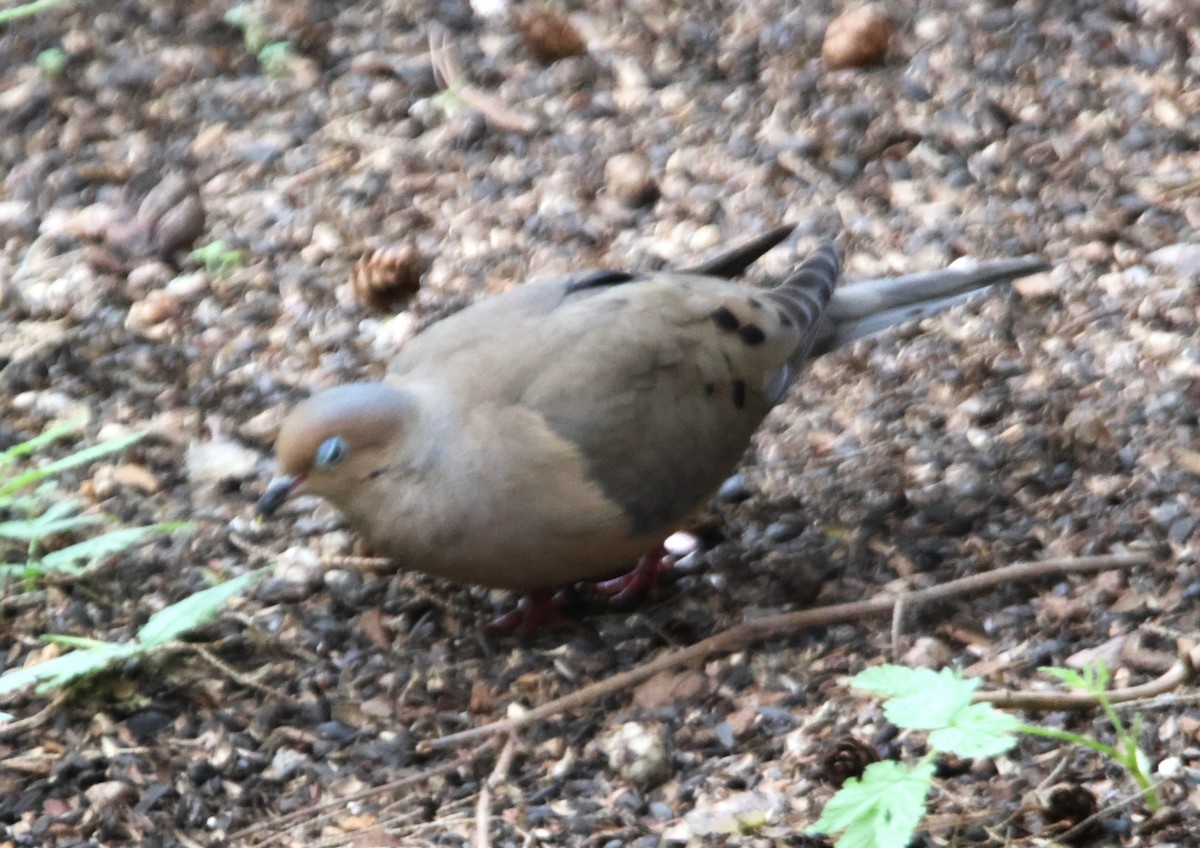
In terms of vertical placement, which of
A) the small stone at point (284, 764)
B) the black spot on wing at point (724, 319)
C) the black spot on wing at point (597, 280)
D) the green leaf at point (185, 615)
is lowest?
the small stone at point (284, 764)

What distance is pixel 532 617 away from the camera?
3754 mm

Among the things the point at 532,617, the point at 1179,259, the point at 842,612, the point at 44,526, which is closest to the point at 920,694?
the point at 842,612

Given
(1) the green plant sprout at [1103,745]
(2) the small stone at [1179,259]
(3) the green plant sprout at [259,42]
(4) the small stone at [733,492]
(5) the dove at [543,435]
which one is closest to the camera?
(1) the green plant sprout at [1103,745]

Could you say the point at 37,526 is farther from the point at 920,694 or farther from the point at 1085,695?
the point at 1085,695

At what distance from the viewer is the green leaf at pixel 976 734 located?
96.2 inches

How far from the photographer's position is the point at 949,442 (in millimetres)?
4148

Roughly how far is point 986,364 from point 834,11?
173 centimetres

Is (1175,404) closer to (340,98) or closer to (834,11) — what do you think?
(834,11)

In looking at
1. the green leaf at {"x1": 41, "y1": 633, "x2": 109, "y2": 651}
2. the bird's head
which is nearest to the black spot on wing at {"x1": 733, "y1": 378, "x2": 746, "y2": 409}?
the bird's head

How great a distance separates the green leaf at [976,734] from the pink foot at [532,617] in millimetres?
1400

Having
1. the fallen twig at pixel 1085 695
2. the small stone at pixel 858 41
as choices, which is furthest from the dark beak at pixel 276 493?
the small stone at pixel 858 41

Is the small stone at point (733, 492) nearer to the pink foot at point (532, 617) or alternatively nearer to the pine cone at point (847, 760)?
the pink foot at point (532, 617)

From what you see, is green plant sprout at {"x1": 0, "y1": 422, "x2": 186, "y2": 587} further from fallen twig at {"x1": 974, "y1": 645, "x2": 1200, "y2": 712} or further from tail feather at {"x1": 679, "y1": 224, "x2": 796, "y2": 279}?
fallen twig at {"x1": 974, "y1": 645, "x2": 1200, "y2": 712}

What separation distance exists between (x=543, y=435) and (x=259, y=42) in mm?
2833
